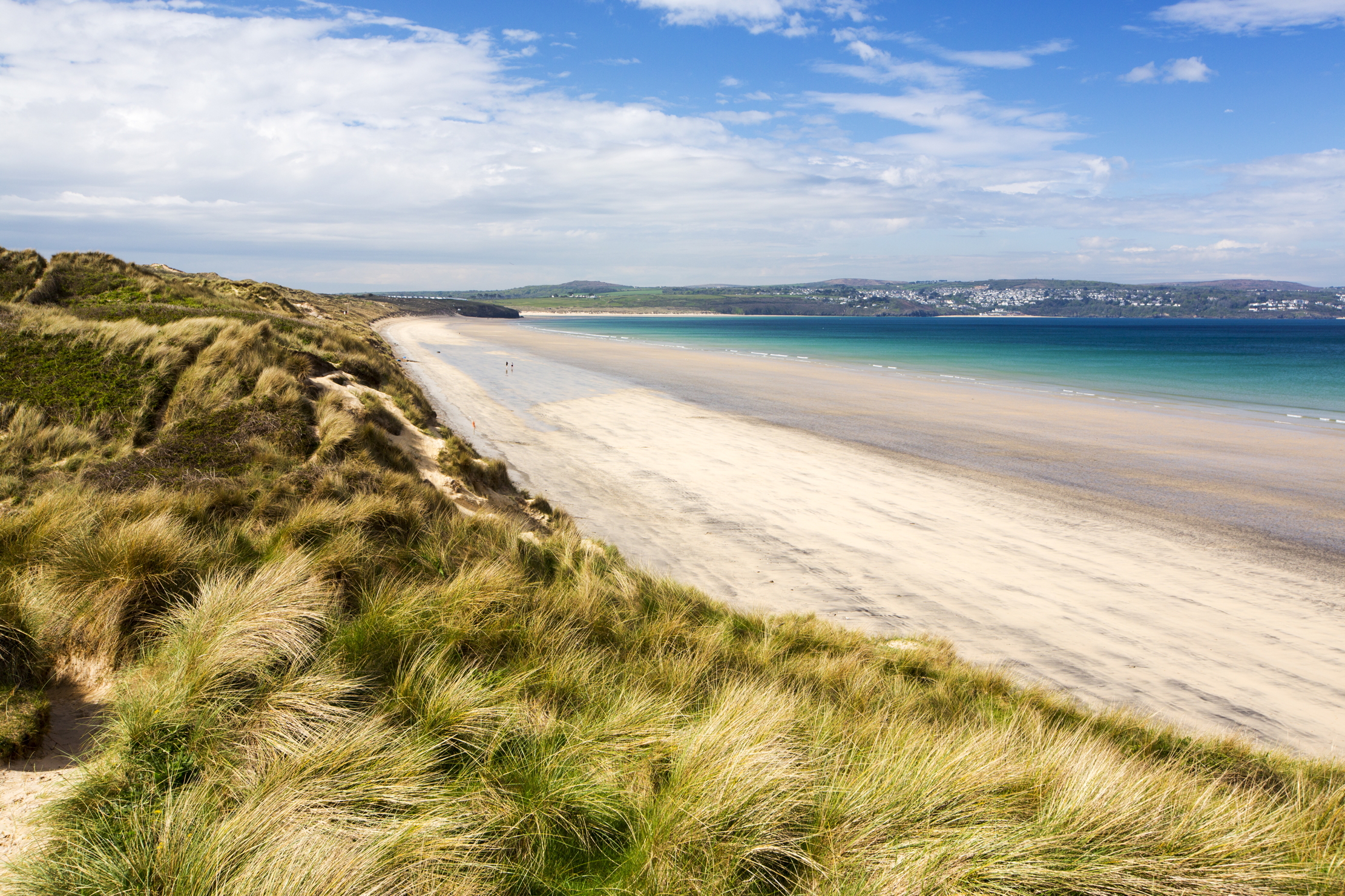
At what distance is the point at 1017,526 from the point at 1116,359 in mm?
59388

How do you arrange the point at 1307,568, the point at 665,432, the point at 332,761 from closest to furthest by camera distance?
the point at 332,761
the point at 1307,568
the point at 665,432

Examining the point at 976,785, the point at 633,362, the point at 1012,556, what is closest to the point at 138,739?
the point at 976,785

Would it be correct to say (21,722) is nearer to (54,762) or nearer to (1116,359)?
(54,762)

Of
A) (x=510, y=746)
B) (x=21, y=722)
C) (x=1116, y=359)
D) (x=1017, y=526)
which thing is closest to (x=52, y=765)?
(x=21, y=722)

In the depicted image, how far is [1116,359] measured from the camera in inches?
2424

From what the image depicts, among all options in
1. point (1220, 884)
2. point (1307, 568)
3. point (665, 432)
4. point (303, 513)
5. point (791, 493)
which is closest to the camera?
point (1220, 884)

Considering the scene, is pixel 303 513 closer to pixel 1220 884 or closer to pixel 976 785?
pixel 976 785

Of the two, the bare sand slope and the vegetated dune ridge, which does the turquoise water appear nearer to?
the vegetated dune ridge

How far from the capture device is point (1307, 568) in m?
10.9

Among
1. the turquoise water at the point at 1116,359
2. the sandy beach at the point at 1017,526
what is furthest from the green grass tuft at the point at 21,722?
the turquoise water at the point at 1116,359

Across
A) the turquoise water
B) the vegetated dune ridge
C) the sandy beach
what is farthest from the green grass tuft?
the turquoise water

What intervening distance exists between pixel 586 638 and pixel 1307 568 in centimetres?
1200

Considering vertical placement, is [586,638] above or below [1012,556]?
above

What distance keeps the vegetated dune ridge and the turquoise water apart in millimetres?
34630
